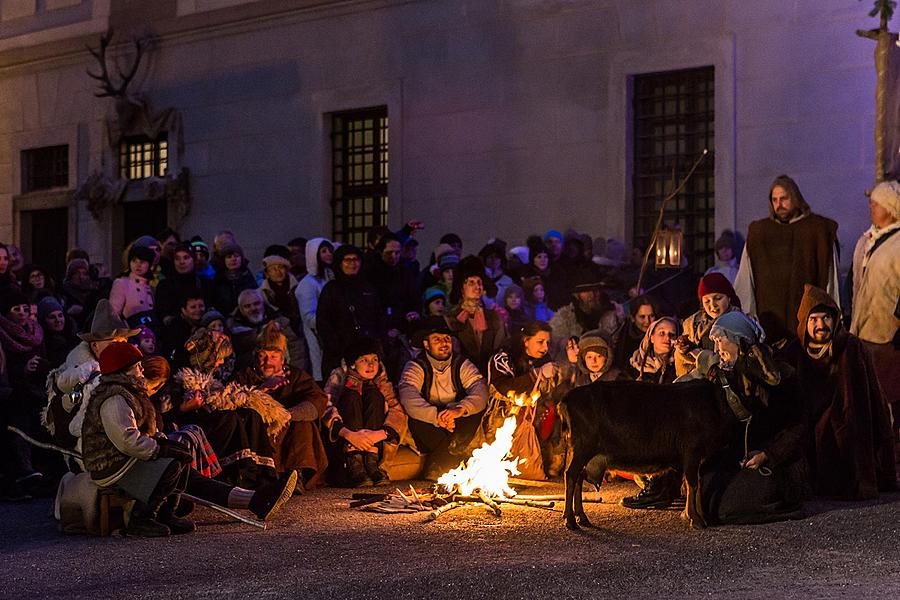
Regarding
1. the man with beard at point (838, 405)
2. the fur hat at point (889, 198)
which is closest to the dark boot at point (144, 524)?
the man with beard at point (838, 405)

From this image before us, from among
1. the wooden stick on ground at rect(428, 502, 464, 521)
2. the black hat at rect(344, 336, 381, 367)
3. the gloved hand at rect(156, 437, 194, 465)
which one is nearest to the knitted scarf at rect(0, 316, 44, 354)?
the black hat at rect(344, 336, 381, 367)

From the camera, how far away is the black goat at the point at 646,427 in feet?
28.8

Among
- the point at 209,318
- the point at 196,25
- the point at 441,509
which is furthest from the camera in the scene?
the point at 196,25

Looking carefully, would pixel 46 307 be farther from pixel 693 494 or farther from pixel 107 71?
pixel 107 71

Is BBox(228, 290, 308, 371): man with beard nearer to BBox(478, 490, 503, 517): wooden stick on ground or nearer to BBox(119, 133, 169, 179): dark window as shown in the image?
BBox(478, 490, 503, 517): wooden stick on ground

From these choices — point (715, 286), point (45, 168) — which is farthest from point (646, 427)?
point (45, 168)

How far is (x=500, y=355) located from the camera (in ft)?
37.5

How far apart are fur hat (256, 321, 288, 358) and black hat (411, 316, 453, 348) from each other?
1.08 metres

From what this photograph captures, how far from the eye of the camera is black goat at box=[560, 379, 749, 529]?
8781mm

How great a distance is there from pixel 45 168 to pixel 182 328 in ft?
39.3

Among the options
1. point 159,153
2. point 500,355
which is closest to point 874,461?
point 500,355

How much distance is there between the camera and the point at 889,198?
34.9 ft

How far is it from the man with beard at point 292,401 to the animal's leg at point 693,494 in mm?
3067

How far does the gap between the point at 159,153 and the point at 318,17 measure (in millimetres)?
3749
